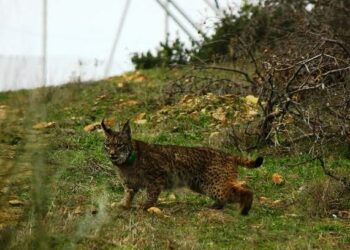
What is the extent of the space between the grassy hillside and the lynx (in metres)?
0.20

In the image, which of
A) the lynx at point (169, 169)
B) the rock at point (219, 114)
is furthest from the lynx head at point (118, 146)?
the rock at point (219, 114)

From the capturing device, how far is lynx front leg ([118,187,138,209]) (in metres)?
7.66

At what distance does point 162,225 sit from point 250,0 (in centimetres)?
1214

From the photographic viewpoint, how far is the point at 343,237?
22.5ft

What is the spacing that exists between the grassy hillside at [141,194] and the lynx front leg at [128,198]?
6.2 inches

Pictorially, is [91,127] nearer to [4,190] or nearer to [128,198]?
[128,198]

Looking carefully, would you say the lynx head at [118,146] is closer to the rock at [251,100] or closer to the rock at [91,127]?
the rock at [91,127]

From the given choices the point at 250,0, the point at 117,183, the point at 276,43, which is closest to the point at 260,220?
the point at 117,183

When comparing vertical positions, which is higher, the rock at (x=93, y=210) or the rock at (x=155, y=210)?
the rock at (x=93, y=210)

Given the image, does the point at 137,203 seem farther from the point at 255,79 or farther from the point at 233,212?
the point at 255,79

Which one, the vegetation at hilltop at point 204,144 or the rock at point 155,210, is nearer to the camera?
the vegetation at hilltop at point 204,144

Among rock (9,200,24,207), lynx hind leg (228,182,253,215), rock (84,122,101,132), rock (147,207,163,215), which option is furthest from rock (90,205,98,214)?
rock (84,122,101,132)

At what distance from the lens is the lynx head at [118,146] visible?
7797mm

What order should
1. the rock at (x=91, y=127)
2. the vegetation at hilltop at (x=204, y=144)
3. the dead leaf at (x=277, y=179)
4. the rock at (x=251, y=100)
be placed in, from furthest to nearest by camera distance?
the rock at (x=251, y=100) < the rock at (x=91, y=127) < the dead leaf at (x=277, y=179) < the vegetation at hilltop at (x=204, y=144)
